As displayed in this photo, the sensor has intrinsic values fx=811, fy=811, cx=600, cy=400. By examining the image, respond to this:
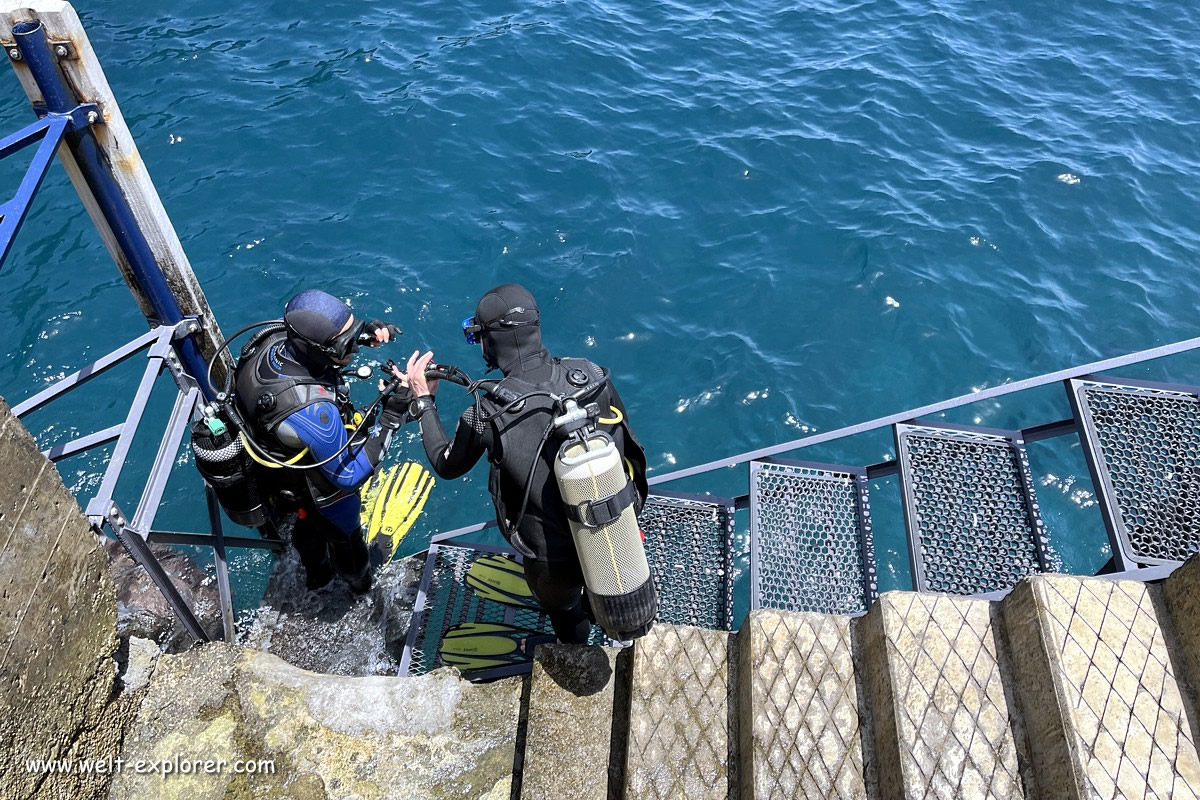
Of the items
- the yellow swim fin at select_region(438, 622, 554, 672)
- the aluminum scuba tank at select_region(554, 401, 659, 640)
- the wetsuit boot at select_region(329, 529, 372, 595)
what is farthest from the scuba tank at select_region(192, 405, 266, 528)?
the aluminum scuba tank at select_region(554, 401, 659, 640)

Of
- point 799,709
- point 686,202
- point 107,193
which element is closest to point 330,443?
point 107,193

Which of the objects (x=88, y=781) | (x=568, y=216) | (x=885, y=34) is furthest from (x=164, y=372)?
(x=885, y=34)

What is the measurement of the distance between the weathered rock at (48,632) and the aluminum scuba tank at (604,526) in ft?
6.44

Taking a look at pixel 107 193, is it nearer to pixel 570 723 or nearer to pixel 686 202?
pixel 570 723

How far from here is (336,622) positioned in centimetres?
538

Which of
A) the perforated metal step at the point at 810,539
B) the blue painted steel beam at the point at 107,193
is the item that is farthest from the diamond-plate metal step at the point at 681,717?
the blue painted steel beam at the point at 107,193

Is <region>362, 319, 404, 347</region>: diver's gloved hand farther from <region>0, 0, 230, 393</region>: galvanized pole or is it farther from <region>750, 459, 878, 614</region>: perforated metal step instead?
<region>750, 459, 878, 614</region>: perforated metal step

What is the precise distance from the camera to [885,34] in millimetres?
11734

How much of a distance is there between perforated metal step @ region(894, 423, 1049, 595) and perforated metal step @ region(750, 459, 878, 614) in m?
0.31

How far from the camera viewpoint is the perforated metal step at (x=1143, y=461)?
3977 mm

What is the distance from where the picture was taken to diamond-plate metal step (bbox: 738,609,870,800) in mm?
3109

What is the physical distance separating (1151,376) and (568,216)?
5713mm

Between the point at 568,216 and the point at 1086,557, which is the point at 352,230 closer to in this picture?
the point at 568,216

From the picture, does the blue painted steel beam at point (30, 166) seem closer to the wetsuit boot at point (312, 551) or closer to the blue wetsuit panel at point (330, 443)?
the blue wetsuit panel at point (330, 443)
